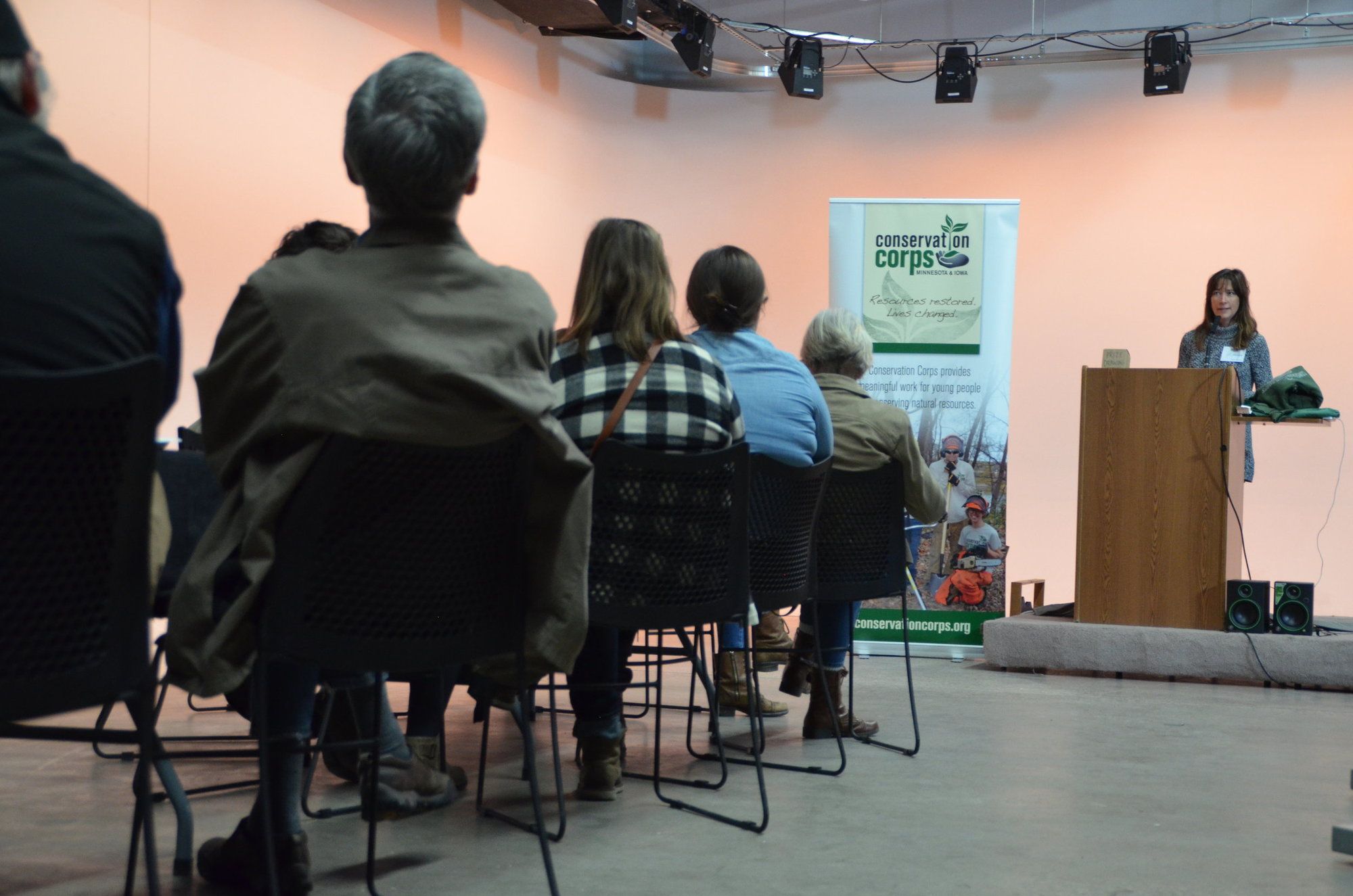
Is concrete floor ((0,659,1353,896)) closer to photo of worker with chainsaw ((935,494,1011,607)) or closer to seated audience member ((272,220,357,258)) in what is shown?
seated audience member ((272,220,357,258))

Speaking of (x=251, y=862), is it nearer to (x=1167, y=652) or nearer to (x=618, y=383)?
(x=618, y=383)

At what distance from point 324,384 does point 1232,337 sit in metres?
5.55

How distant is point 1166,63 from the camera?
7.39m

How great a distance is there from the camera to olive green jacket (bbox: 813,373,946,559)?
3.63m

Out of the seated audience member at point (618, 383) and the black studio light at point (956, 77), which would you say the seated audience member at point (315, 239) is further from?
the black studio light at point (956, 77)

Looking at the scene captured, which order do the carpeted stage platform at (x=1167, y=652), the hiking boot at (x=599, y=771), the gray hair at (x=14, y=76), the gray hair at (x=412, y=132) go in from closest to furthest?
the gray hair at (x=14, y=76)
the gray hair at (x=412, y=132)
the hiking boot at (x=599, y=771)
the carpeted stage platform at (x=1167, y=652)

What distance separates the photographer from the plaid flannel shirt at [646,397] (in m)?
2.69

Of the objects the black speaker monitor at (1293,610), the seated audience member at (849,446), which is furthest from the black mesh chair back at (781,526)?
the black speaker monitor at (1293,610)

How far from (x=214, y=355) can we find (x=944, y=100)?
21.8 ft

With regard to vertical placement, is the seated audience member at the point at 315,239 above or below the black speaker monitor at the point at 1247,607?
above

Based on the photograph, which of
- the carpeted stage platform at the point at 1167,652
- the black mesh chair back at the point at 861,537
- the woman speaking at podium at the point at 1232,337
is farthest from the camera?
the woman speaking at podium at the point at 1232,337

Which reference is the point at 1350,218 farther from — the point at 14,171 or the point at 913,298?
the point at 14,171

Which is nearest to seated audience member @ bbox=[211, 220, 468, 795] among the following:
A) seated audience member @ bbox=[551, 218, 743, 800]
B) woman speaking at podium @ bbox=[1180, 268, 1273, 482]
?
seated audience member @ bbox=[551, 218, 743, 800]

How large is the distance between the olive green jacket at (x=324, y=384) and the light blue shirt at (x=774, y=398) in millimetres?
1468
